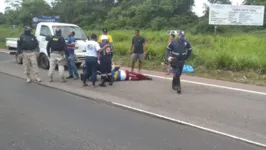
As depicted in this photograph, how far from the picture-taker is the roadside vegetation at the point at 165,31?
11.7 metres

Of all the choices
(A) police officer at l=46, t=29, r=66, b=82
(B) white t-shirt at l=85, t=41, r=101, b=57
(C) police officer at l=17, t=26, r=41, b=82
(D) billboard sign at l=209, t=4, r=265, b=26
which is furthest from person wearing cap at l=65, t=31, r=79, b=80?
(D) billboard sign at l=209, t=4, r=265, b=26

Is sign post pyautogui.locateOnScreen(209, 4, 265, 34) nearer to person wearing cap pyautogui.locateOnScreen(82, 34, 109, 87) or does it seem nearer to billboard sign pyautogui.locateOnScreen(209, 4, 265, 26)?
billboard sign pyautogui.locateOnScreen(209, 4, 265, 26)

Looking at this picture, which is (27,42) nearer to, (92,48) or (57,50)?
(57,50)

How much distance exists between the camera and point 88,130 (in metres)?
5.45

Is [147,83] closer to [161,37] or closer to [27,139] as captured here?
[27,139]

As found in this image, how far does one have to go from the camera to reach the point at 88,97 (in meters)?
7.92

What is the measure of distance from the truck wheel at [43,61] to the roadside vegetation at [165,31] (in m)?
3.68

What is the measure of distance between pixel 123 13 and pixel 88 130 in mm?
36506

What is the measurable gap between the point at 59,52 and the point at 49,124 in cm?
459

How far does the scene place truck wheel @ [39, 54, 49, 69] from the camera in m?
12.9

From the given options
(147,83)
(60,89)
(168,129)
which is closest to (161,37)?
(147,83)

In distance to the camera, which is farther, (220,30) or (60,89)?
(220,30)

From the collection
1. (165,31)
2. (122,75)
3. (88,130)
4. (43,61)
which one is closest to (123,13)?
(165,31)

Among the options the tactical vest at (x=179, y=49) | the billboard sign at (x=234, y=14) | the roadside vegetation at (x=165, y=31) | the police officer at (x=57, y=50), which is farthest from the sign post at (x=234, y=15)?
the police officer at (x=57, y=50)
